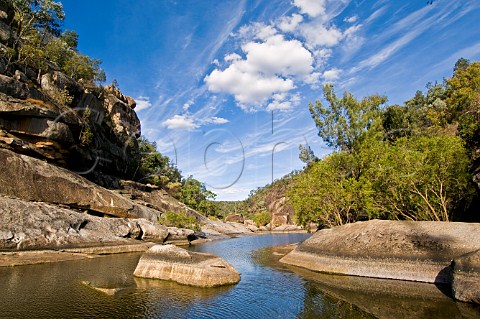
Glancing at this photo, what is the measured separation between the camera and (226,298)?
18562 mm

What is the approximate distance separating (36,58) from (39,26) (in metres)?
21.3

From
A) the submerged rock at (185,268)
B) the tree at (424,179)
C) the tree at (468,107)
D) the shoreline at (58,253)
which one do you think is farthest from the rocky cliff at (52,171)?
the tree at (468,107)

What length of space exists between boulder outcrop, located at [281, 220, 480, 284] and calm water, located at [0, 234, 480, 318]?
46.3 inches

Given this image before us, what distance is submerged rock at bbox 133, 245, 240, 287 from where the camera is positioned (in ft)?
69.9

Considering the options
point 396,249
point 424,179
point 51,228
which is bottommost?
point 396,249

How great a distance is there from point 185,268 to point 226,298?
461cm

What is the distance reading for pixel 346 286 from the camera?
20.7 m

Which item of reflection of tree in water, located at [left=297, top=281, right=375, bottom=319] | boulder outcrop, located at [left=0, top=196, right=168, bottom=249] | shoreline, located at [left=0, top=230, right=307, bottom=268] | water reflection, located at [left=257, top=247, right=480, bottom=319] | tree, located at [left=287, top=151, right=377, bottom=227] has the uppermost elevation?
tree, located at [left=287, top=151, right=377, bottom=227]

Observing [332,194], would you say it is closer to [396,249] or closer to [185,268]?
[396,249]

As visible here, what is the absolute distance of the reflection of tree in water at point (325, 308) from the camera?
603 inches

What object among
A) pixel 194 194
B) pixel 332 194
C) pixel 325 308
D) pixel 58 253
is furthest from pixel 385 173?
pixel 194 194

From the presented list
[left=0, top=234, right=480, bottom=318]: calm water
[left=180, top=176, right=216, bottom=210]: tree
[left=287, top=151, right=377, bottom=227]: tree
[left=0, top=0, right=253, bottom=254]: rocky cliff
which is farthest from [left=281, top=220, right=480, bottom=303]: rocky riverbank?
[left=180, top=176, right=216, bottom=210]: tree

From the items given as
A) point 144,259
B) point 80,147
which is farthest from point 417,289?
point 80,147

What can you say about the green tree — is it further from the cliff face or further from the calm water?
the calm water
